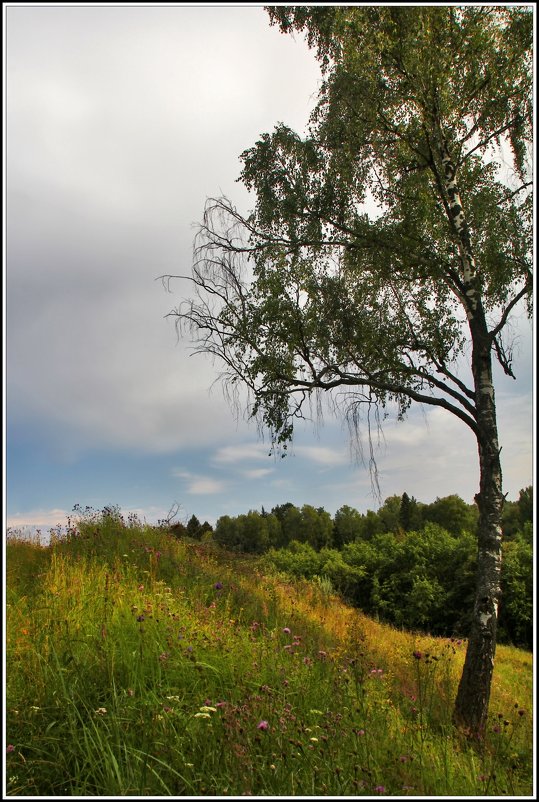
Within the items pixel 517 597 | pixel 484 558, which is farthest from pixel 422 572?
pixel 484 558

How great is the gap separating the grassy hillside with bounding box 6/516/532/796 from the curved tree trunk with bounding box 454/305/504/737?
1.23ft

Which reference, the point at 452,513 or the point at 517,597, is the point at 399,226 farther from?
the point at 452,513

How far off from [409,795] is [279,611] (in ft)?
18.6

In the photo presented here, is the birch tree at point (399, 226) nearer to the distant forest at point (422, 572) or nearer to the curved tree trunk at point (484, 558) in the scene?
the curved tree trunk at point (484, 558)

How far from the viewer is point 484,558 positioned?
714 cm

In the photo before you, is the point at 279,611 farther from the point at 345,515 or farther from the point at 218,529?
the point at 345,515

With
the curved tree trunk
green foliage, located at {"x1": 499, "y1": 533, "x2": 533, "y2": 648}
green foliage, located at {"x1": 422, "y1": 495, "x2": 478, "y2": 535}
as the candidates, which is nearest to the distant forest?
green foliage, located at {"x1": 499, "y1": 533, "x2": 533, "y2": 648}

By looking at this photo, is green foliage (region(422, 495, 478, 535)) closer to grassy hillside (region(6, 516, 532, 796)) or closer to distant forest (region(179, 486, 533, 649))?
distant forest (region(179, 486, 533, 649))

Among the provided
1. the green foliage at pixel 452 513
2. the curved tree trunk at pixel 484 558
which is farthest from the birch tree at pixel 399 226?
the green foliage at pixel 452 513

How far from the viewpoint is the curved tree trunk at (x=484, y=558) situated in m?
6.72

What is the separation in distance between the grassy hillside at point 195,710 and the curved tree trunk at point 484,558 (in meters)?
0.38

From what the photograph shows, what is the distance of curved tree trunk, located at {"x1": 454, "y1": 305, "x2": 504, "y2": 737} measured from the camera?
265 inches

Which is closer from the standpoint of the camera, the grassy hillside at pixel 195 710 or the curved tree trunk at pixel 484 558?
the grassy hillside at pixel 195 710

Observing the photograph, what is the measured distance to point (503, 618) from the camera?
18141 mm
